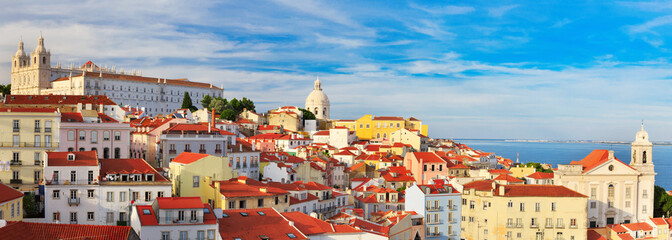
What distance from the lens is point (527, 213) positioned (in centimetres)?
4806

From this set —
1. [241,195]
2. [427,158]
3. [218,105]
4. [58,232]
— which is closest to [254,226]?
[241,195]

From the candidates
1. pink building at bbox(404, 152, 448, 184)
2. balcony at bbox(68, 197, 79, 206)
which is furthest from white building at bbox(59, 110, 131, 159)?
pink building at bbox(404, 152, 448, 184)

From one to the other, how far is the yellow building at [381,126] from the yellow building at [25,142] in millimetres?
71620

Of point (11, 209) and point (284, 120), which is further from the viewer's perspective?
point (284, 120)

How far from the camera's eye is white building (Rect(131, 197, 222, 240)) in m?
28.6

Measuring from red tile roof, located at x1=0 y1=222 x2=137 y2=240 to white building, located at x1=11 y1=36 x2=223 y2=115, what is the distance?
107015 millimetres

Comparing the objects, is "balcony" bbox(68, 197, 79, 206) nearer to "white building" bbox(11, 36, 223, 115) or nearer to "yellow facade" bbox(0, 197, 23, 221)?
"yellow facade" bbox(0, 197, 23, 221)

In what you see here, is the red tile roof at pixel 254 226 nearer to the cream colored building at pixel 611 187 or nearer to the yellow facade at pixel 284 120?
the cream colored building at pixel 611 187

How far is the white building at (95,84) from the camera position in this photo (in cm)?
12469

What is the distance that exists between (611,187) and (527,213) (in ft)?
41.5

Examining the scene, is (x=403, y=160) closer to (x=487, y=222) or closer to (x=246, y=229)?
(x=487, y=222)

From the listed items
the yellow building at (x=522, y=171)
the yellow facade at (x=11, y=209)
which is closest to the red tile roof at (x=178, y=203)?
the yellow facade at (x=11, y=209)

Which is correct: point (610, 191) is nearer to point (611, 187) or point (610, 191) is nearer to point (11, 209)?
point (611, 187)

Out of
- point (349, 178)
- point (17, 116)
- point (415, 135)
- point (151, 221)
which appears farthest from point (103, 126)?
point (415, 135)
